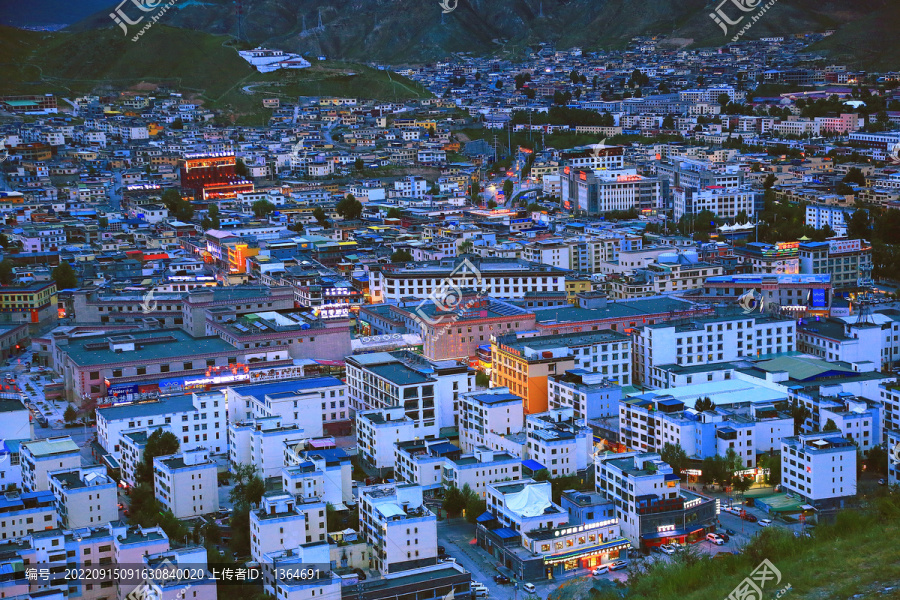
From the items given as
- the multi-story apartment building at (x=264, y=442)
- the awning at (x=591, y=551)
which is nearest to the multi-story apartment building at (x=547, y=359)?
the multi-story apartment building at (x=264, y=442)

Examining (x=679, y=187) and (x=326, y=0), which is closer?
(x=679, y=187)

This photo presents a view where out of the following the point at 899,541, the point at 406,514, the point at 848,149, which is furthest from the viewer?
the point at 848,149

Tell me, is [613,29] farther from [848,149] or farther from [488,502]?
[488,502]

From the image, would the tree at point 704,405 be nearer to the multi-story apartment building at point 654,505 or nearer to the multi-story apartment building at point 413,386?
the multi-story apartment building at point 654,505

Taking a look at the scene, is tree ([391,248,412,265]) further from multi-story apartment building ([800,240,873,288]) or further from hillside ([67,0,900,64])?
hillside ([67,0,900,64])

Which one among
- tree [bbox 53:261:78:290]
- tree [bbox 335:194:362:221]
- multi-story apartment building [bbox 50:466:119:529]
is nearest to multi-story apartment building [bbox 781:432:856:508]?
multi-story apartment building [bbox 50:466:119:529]

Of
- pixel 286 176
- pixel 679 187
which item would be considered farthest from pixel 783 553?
pixel 286 176

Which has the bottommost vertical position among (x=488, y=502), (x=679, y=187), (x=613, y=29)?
(x=488, y=502)
